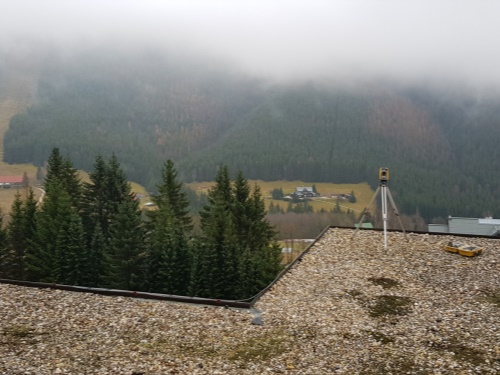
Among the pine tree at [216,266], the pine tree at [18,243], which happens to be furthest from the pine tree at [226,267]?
the pine tree at [18,243]

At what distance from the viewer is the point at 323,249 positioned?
2469 centimetres

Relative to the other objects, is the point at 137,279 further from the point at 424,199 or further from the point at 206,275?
the point at 424,199

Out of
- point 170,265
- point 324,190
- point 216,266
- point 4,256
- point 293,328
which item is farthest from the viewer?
point 324,190

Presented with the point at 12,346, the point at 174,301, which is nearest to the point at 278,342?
the point at 174,301

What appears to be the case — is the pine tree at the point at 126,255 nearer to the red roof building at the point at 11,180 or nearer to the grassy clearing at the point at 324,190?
the grassy clearing at the point at 324,190

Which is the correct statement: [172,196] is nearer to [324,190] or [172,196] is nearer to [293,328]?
[293,328]

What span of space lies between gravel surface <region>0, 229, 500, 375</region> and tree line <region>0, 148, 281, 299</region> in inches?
353

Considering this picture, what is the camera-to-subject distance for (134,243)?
32.4 metres

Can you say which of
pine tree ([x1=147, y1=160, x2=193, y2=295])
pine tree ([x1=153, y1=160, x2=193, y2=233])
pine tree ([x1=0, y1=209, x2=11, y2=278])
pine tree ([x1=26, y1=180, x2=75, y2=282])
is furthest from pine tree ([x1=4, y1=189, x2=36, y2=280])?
pine tree ([x1=153, y1=160, x2=193, y2=233])

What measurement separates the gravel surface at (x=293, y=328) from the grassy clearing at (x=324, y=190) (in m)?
139

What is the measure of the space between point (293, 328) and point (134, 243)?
781 inches

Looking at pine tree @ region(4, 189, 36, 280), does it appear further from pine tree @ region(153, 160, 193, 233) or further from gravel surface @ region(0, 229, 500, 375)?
gravel surface @ region(0, 229, 500, 375)

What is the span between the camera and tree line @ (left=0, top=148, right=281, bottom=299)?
29062 mm

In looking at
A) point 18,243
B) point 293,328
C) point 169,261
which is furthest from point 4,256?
point 293,328
